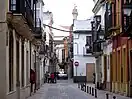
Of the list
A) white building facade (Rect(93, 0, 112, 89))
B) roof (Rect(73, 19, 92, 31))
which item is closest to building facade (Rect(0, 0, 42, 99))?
white building facade (Rect(93, 0, 112, 89))

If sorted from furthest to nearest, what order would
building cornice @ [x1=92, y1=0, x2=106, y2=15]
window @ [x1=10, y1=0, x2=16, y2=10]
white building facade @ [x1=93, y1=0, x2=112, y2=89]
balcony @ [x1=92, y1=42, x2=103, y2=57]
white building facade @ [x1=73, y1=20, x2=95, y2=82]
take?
white building facade @ [x1=73, y1=20, x2=95, y2=82]
balcony @ [x1=92, y1=42, x2=103, y2=57]
building cornice @ [x1=92, y1=0, x2=106, y2=15]
white building facade @ [x1=93, y1=0, x2=112, y2=89]
window @ [x1=10, y1=0, x2=16, y2=10]

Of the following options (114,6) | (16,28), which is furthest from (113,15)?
(16,28)

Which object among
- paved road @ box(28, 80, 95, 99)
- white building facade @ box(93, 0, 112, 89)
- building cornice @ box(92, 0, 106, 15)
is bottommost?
paved road @ box(28, 80, 95, 99)

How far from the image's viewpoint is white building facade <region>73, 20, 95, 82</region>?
6806 cm

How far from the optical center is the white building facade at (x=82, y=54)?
68.1m

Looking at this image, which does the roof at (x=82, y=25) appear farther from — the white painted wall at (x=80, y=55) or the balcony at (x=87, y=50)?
the balcony at (x=87, y=50)

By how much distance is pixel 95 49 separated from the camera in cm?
4825

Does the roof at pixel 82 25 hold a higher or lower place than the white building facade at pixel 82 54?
higher

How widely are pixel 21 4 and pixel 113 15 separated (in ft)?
54.1

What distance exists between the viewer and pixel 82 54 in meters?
68.8

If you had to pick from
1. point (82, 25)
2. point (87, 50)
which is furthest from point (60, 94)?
point (82, 25)

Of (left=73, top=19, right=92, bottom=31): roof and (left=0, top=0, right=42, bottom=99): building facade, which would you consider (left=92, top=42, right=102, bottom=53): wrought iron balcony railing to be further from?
(left=73, top=19, right=92, bottom=31): roof

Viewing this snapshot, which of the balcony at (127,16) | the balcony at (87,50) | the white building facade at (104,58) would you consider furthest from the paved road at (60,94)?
the balcony at (87,50)

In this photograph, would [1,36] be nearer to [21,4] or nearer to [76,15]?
[21,4]
